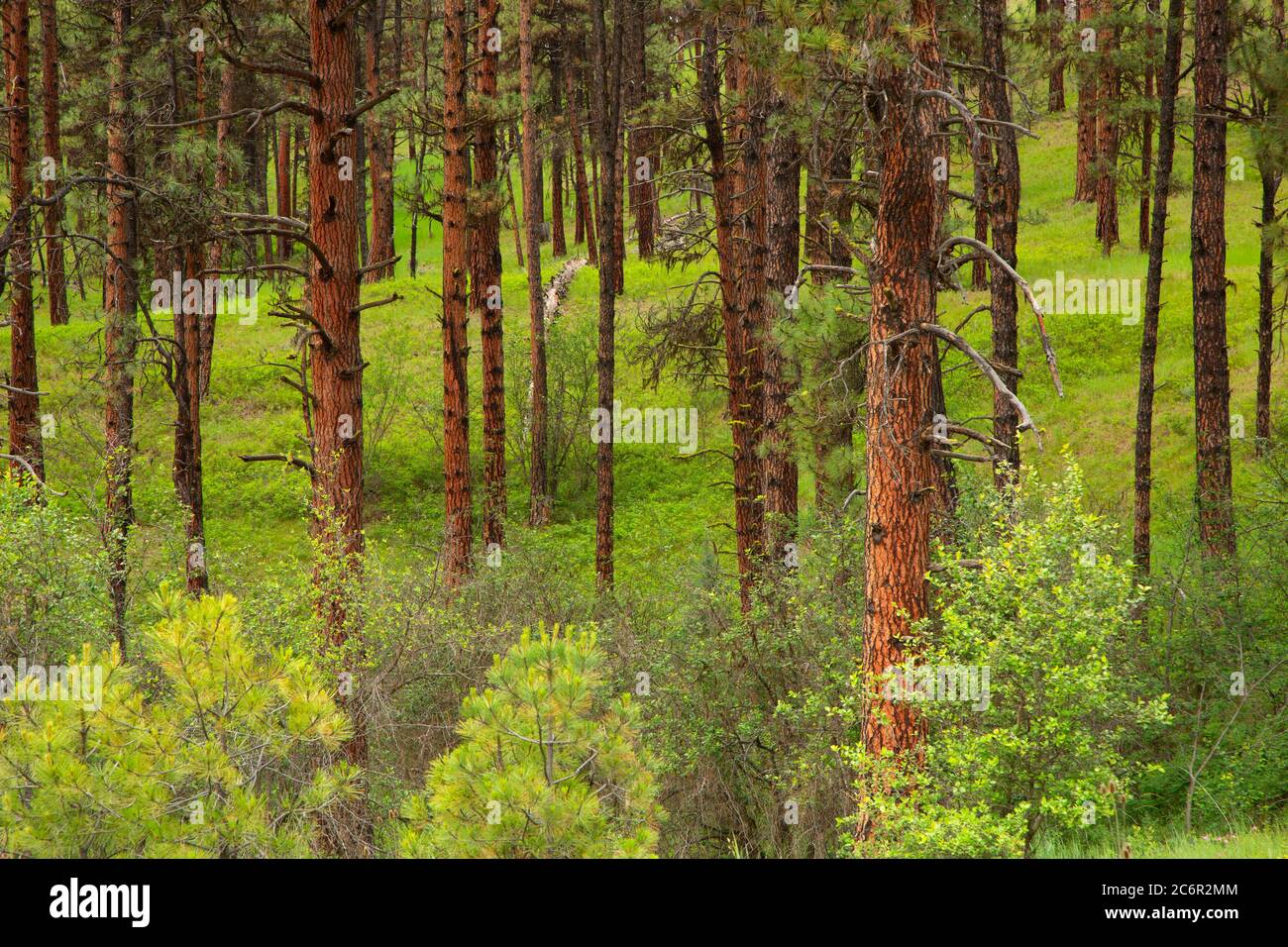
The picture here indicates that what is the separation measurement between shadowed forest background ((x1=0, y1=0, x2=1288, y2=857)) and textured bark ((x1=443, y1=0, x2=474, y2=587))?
Result: 0.08 m

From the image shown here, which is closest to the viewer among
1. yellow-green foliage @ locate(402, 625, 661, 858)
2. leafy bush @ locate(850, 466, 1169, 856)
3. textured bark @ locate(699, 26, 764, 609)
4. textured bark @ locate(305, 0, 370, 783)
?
yellow-green foliage @ locate(402, 625, 661, 858)

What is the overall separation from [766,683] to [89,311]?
94.0 ft

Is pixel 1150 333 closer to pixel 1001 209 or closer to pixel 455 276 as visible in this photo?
pixel 1001 209

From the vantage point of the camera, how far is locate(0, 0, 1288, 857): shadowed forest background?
6.00 m

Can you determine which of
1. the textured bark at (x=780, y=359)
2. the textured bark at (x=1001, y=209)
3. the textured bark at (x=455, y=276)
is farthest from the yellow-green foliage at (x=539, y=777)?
Result: the textured bark at (x=455, y=276)

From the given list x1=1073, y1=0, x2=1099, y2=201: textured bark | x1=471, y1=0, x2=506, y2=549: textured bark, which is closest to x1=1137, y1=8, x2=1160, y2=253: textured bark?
x1=1073, y1=0, x2=1099, y2=201: textured bark

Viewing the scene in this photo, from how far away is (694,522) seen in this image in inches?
853

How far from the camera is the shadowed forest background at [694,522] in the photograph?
6000mm

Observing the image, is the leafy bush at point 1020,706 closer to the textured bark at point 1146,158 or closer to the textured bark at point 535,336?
the textured bark at point 535,336

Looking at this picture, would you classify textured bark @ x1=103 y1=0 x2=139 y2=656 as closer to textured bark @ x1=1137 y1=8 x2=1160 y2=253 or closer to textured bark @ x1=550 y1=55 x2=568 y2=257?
textured bark @ x1=550 y1=55 x2=568 y2=257

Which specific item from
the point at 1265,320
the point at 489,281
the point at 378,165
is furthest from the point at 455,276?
the point at 378,165

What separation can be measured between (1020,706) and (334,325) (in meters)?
6.43
